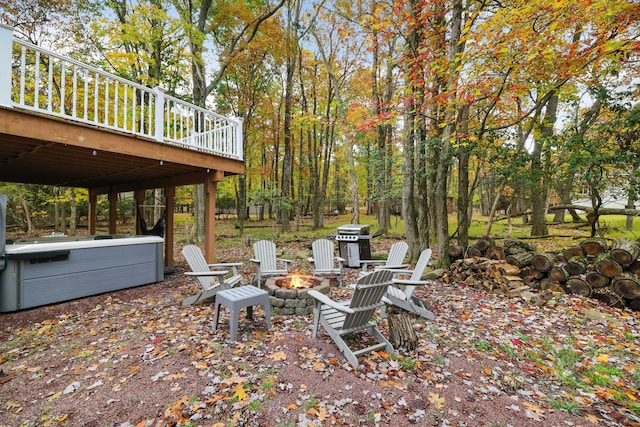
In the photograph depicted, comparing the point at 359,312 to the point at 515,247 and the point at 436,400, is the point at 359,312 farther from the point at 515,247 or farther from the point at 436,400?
the point at 515,247

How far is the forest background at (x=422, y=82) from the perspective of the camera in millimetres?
5246

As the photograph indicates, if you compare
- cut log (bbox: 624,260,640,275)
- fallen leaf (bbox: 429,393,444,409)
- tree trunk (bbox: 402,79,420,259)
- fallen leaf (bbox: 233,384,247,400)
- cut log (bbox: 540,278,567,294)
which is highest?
tree trunk (bbox: 402,79,420,259)

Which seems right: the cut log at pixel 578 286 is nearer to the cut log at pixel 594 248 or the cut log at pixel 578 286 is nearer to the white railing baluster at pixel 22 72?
the cut log at pixel 594 248

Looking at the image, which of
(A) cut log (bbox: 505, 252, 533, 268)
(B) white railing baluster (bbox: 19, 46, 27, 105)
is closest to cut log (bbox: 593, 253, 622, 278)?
(A) cut log (bbox: 505, 252, 533, 268)

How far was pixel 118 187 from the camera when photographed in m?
8.91

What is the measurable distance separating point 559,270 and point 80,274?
8.41 m

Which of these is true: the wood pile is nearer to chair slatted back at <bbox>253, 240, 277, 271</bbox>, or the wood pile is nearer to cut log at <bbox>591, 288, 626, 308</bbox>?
cut log at <bbox>591, 288, 626, 308</bbox>

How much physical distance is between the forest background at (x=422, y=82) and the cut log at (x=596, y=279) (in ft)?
5.35

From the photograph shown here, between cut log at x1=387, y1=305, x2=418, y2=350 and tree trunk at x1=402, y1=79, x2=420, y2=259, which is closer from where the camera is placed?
cut log at x1=387, y1=305, x2=418, y2=350

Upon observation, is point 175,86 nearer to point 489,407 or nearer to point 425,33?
point 425,33

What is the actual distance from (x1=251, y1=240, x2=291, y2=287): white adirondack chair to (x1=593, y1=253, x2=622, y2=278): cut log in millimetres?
5159

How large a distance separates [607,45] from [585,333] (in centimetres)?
452

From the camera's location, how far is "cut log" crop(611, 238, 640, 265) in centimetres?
443

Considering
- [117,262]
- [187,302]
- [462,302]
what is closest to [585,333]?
[462,302]
